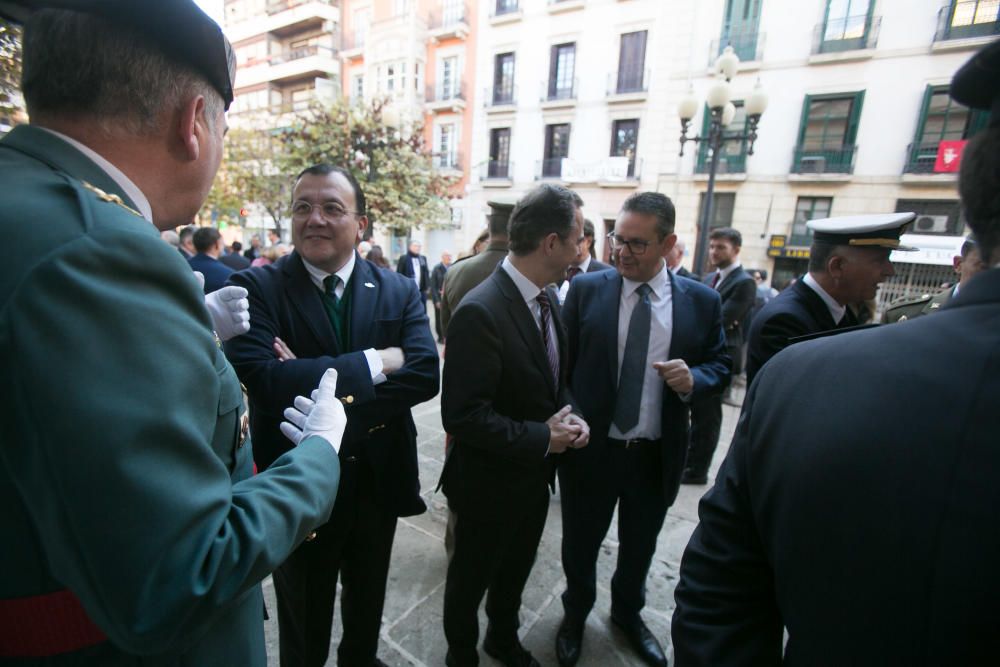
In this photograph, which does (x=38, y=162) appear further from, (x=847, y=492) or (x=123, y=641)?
(x=847, y=492)

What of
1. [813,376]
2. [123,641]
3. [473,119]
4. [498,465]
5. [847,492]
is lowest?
[498,465]

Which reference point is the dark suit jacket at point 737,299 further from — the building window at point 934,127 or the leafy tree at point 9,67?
the building window at point 934,127

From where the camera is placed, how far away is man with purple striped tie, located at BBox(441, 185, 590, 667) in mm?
1764

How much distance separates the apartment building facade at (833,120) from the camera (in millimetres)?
12859

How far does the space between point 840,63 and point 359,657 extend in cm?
1907

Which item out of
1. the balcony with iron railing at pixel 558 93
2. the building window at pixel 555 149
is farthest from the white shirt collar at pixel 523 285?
the balcony with iron railing at pixel 558 93

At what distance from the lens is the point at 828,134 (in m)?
14.4

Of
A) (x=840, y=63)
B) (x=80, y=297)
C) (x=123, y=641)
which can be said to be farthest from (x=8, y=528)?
(x=840, y=63)

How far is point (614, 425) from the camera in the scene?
7.61ft

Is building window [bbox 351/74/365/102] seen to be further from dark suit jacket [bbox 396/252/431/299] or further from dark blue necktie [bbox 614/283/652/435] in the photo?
dark blue necktie [bbox 614/283/652/435]

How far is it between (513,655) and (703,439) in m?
2.85

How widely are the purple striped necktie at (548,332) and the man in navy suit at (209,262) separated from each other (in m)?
2.58

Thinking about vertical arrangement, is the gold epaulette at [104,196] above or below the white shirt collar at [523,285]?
above

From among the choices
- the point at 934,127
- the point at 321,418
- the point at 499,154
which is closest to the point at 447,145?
the point at 499,154
